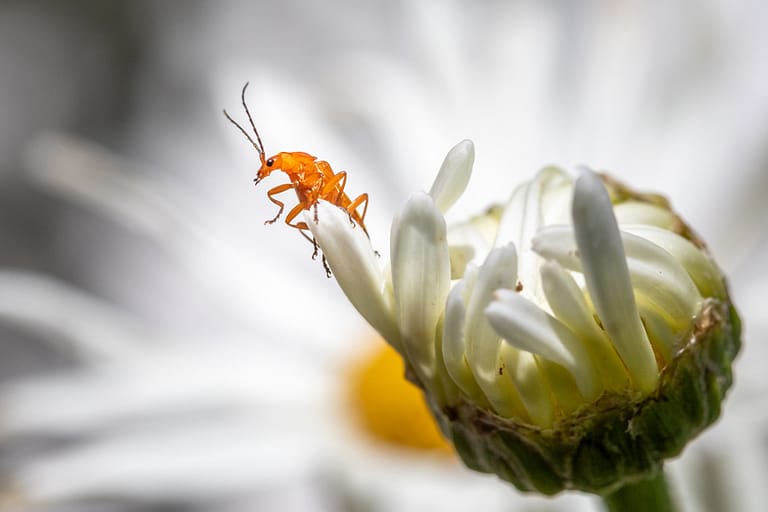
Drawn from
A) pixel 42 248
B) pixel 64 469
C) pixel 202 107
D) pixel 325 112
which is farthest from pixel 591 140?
pixel 42 248

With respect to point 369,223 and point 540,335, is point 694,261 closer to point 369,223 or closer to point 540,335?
point 540,335

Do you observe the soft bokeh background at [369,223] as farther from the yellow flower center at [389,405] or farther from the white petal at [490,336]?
Answer: the white petal at [490,336]

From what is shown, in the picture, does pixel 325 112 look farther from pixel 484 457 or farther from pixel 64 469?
pixel 484 457

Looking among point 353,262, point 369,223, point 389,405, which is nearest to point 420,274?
point 353,262

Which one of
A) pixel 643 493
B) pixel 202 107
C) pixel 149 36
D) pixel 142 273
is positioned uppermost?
pixel 149 36

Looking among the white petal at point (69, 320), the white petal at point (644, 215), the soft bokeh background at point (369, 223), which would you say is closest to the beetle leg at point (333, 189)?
the white petal at point (644, 215)

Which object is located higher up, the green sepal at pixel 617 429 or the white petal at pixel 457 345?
the white petal at pixel 457 345
